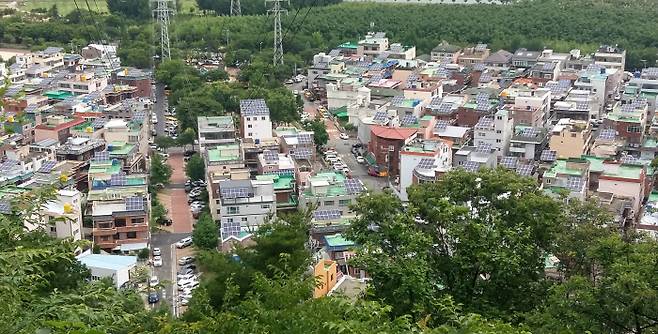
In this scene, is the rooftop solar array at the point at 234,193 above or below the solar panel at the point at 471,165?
below

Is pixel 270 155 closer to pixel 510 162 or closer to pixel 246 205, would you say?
pixel 246 205

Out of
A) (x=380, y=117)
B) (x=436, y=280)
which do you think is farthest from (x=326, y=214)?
(x=436, y=280)

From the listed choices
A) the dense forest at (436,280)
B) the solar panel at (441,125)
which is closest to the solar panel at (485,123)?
the solar panel at (441,125)

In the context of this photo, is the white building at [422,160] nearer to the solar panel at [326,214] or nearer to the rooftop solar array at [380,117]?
the solar panel at [326,214]

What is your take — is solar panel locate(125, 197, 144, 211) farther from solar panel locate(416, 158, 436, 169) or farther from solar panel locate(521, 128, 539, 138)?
solar panel locate(521, 128, 539, 138)

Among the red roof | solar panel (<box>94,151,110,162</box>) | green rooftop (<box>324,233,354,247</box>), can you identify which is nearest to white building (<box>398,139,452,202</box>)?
the red roof

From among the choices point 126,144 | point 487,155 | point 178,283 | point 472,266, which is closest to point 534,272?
point 472,266
